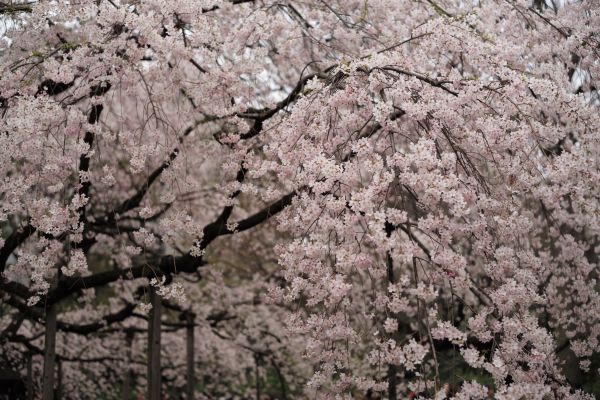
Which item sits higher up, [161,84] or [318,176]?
[161,84]

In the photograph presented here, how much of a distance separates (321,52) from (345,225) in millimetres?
3336

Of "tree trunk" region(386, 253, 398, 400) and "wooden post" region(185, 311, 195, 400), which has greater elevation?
"wooden post" region(185, 311, 195, 400)

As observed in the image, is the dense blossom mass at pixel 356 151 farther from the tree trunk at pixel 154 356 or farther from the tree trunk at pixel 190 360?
the tree trunk at pixel 190 360

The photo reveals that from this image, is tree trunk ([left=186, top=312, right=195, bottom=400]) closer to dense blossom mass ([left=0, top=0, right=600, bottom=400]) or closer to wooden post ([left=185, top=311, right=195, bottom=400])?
wooden post ([left=185, top=311, right=195, bottom=400])

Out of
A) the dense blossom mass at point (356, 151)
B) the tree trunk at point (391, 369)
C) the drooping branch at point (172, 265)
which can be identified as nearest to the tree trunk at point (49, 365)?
the dense blossom mass at point (356, 151)

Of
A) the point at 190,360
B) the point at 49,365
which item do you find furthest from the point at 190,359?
the point at 49,365

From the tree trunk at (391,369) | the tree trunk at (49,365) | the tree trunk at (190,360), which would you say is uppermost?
the tree trunk at (190,360)

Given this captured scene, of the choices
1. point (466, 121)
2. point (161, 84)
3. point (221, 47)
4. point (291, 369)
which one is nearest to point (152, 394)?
point (161, 84)

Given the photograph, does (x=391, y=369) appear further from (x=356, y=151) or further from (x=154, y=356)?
(x=154, y=356)

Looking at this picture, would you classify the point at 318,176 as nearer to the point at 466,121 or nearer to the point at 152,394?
the point at 466,121

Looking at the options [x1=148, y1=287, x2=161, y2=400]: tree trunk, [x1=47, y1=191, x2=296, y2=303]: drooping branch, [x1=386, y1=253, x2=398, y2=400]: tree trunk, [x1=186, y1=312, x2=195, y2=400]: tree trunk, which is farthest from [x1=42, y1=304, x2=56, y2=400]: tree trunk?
[x1=386, y1=253, x2=398, y2=400]: tree trunk

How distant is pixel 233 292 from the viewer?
10.6 metres

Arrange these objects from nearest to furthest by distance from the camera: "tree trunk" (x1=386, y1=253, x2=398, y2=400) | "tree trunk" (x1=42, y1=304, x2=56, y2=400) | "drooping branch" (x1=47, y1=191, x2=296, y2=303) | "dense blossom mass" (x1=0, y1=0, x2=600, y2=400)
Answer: "dense blossom mass" (x1=0, y1=0, x2=600, y2=400) < "tree trunk" (x1=386, y1=253, x2=398, y2=400) < "drooping branch" (x1=47, y1=191, x2=296, y2=303) < "tree trunk" (x1=42, y1=304, x2=56, y2=400)

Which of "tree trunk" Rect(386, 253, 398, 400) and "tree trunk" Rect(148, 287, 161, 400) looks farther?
"tree trunk" Rect(148, 287, 161, 400)
